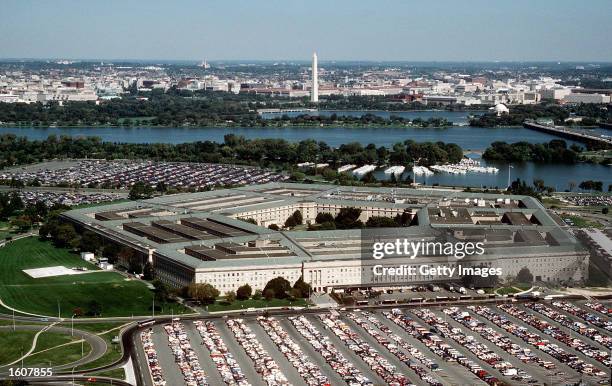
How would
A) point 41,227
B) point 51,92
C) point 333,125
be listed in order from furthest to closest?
point 51,92
point 333,125
point 41,227

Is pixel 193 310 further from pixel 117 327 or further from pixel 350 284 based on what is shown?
pixel 350 284

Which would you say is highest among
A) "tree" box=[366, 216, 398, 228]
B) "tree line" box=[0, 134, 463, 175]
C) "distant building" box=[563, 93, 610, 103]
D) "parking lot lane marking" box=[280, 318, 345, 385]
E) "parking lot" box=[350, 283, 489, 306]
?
"parking lot lane marking" box=[280, 318, 345, 385]

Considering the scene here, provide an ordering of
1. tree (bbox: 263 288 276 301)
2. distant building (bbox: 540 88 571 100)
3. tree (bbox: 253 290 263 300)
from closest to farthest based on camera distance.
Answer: tree (bbox: 263 288 276 301) → tree (bbox: 253 290 263 300) → distant building (bbox: 540 88 571 100)

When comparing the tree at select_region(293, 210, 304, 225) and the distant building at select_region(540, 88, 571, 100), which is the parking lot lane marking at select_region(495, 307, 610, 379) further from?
the distant building at select_region(540, 88, 571, 100)

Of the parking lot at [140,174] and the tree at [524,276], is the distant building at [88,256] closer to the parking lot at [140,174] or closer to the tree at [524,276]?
the tree at [524,276]

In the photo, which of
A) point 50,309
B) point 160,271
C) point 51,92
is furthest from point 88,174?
point 51,92

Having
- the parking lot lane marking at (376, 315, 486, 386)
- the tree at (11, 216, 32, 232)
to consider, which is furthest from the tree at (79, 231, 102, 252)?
the parking lot lane marking at (376, 315, 486, 386)

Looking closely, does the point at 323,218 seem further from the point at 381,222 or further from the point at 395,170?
the point at 395,170
